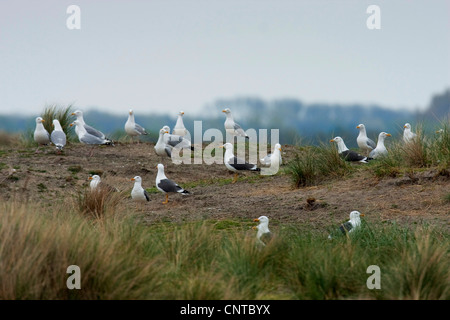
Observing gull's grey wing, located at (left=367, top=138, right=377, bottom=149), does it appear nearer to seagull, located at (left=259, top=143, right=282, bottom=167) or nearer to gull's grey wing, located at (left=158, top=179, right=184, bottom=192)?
seagull, located at (left=259, top=143, right=282, bottom=167)

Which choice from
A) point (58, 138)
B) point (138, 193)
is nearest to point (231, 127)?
point (58, 138)

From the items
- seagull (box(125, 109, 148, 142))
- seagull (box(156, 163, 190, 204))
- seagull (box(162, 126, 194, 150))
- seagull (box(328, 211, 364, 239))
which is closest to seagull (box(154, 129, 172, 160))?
seagull (box(162, 126, 194, 150))

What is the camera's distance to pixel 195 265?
716 cm

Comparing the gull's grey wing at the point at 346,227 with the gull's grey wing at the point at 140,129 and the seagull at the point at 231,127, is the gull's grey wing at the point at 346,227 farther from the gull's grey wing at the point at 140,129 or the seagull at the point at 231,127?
the gull's grey wing at the point at 140,129

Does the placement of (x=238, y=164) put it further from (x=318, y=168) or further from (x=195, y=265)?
(x=195, y=265)

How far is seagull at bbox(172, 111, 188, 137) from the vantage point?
2222 centimetres

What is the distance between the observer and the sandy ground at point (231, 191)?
10.5 meters

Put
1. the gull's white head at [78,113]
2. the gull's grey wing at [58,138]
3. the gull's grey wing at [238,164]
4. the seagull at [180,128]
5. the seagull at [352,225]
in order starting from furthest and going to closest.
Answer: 1. the seagull at [180,128]
2. the gull's white head at [78,113]
3. the gull's grey wing at [58,138]
4. the gull's grey wing at [238,164]
5. the seagull at [352,225]

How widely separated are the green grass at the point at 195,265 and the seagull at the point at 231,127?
1424 cm

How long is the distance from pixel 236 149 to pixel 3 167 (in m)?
7.26

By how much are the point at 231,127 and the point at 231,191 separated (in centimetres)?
884

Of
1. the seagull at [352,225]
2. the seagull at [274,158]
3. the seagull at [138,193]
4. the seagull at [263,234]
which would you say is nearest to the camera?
the seagull at [263,234]

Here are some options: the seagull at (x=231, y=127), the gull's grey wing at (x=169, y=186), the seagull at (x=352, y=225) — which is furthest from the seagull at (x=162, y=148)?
the seagull at (x=352, y=225)
